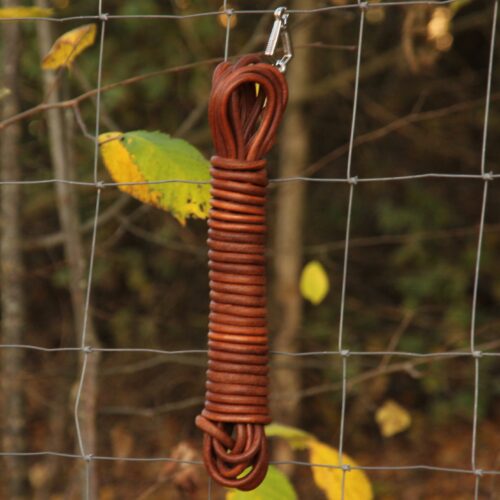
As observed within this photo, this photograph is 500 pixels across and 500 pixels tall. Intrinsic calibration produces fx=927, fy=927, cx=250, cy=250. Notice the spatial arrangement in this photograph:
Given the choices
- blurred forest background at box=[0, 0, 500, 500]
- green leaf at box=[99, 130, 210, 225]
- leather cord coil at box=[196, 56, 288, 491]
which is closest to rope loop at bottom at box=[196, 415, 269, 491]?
leather cord coil at box=[196, 56, 288, 491]

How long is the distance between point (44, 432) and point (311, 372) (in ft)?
3.51

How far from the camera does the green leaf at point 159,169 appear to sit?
1.25 metres

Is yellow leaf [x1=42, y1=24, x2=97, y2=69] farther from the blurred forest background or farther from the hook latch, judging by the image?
the blurred forest background

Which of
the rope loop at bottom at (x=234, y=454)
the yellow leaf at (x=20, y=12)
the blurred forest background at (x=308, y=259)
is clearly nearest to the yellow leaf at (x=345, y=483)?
the rope loop at bottom at (x=234, y=454)

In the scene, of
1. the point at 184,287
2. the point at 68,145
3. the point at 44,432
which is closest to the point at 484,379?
the point at 184,287

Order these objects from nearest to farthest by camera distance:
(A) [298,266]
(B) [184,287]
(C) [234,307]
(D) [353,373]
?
(C) [234,307] < (A) [298,266] < (D) [353,373] < (B) [184,287]

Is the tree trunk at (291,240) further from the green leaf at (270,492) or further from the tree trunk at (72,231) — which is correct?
the green leaf at (270,492)

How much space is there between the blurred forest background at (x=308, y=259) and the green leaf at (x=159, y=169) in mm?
1378

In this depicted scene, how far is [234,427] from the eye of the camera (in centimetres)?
111

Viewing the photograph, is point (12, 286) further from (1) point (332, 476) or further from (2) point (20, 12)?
(1) point (332, 476)

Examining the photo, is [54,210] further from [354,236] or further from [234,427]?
[234,427]

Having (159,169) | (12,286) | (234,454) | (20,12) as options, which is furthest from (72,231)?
(234,454)

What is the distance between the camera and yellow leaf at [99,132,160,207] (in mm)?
1245

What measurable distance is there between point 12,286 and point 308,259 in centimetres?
146
